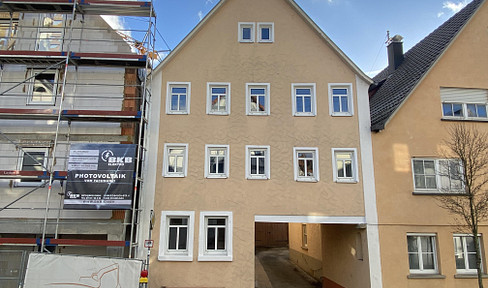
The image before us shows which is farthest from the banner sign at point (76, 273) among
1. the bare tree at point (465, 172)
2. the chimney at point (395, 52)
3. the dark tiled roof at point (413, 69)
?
the chimney at point (395, 52)

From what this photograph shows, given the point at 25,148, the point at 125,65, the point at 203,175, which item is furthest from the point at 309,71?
the point at 25,148

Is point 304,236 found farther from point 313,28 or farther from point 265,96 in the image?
point 313,28

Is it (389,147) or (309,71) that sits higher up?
(309,71)

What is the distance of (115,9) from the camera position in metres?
14.5

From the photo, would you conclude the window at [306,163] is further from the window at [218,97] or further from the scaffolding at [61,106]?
the scaffolding at [61,106]

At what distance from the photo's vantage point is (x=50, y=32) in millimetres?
14789

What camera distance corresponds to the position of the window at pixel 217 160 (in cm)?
1387

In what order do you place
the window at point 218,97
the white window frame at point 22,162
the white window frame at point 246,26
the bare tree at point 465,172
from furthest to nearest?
1. the white window frame at point 246,26
2. the window at point 218,97
3. the white window frame at point 22,162
4. the bare tree at point 465,172

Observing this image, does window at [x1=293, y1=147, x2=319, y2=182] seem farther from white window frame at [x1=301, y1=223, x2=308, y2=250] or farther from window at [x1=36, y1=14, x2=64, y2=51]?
window at [x1=36, y1=14, x2=64, y2=51]

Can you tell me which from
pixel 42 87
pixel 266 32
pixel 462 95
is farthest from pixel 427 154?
pixel 42 87

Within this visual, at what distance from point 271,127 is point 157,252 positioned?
6.53 m

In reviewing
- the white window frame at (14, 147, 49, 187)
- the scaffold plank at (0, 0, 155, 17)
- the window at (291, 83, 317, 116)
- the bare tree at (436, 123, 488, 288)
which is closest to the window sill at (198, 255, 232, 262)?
the window at (291, 83, 317, 116)

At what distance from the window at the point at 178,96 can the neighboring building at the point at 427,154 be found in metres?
A: 7.85

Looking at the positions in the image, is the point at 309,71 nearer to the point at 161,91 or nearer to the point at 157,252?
the point at 161,91
